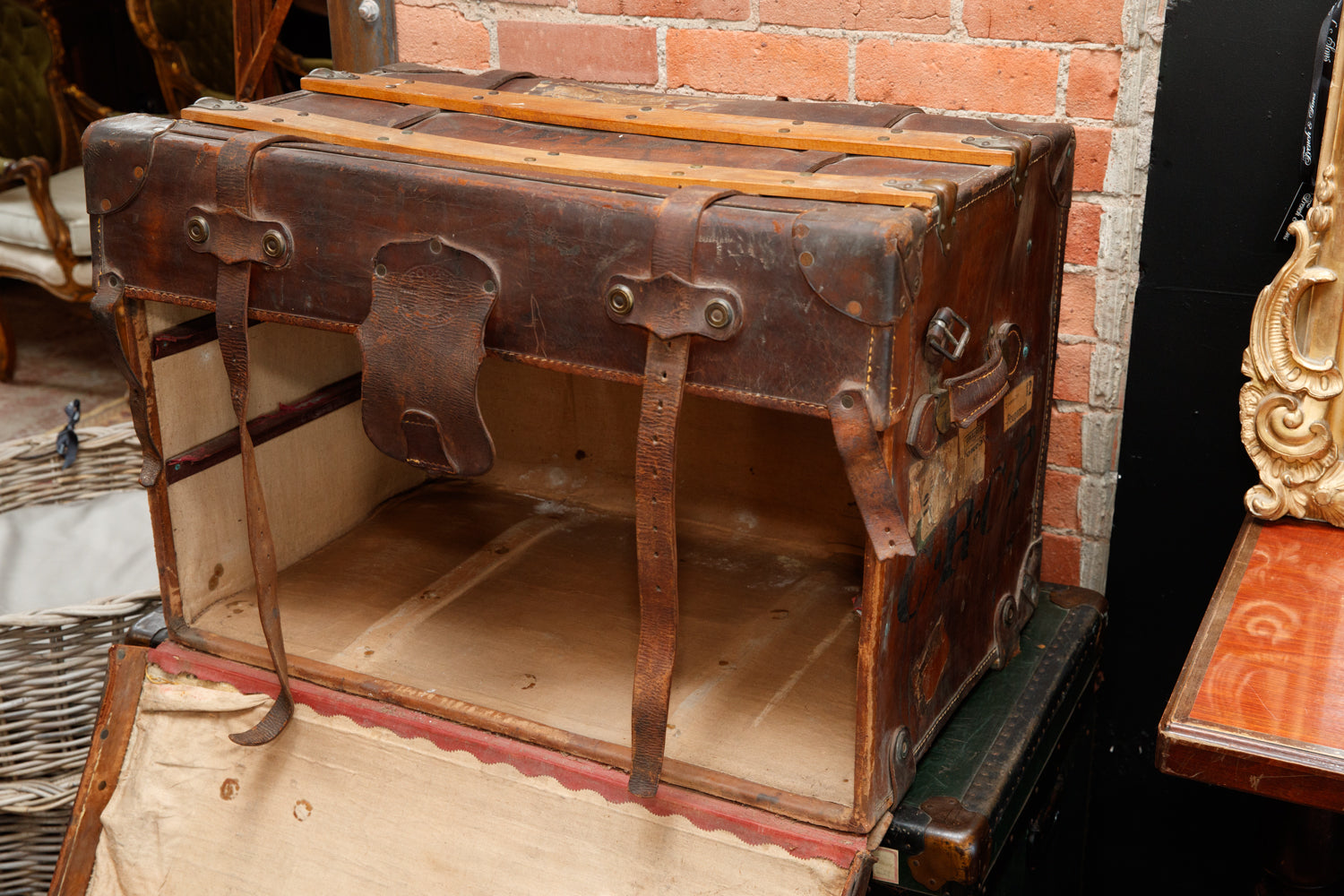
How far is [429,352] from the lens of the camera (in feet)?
4.17

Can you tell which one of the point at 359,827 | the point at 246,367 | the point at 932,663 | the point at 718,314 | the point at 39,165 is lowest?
the point at 359,827

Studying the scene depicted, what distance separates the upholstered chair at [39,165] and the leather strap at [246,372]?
2.67m

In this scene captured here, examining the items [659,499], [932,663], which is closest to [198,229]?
[659,499]

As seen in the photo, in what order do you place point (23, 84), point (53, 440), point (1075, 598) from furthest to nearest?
point (23, 84)
point (53, 440)
point (1075, 598)

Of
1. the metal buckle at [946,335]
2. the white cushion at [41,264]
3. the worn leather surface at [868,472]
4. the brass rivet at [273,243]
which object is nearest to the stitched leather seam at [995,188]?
the metal buckle at [946,335]

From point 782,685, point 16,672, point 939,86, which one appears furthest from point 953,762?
point 16,672

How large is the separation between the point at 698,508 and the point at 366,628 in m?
0.54

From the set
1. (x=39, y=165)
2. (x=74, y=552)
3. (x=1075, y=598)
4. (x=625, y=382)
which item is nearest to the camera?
(x=625, y=382)

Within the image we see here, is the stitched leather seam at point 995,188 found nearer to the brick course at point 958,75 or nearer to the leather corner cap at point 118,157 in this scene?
the brick course at point 958,75

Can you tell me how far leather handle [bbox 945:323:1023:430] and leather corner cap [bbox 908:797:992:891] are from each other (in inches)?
15.4

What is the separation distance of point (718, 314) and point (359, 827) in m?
0.76

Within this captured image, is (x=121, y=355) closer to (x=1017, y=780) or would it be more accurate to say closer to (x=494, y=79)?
(x=494, y=79)

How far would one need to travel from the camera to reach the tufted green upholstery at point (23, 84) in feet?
14.1

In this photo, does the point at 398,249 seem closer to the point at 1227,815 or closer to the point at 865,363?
the point at 865,363
